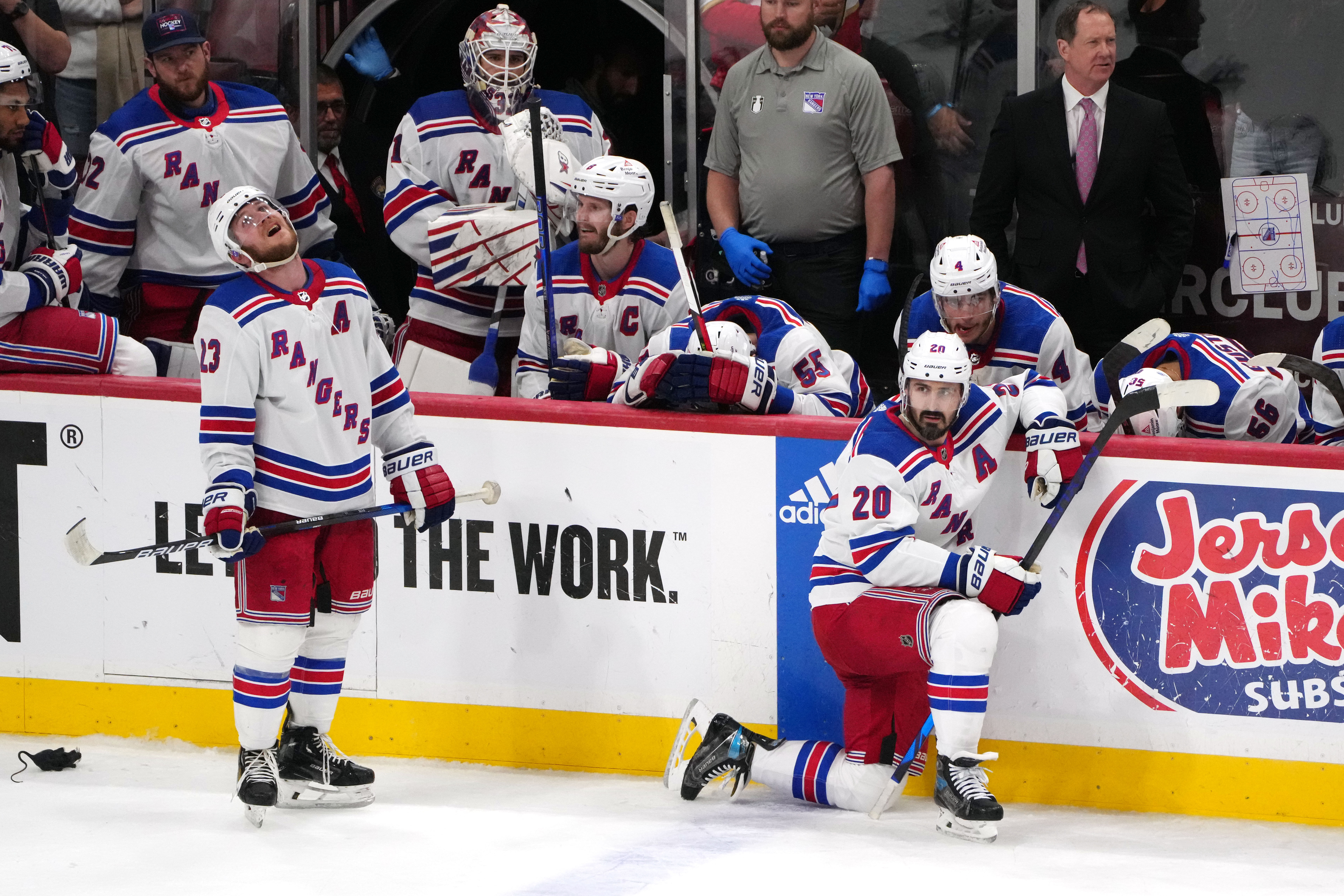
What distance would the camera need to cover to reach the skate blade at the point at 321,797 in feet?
13.4

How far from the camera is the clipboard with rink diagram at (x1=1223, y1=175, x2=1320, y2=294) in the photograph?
5328mm

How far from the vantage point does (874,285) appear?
5164 mm

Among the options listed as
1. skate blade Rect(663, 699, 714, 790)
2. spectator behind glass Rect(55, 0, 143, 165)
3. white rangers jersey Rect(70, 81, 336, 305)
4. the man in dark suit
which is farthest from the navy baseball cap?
skate blade Rect(663, 699, 714, 790)

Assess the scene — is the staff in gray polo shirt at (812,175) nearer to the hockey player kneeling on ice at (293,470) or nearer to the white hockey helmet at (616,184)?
the white hockey helmet at (616,184)

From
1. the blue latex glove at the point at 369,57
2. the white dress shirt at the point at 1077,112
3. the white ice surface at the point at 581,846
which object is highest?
the blue latex glove at the point at 369,57

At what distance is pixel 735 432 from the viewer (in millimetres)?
A: 4156

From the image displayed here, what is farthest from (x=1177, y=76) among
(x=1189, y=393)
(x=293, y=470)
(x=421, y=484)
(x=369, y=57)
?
(x=293, y=470)

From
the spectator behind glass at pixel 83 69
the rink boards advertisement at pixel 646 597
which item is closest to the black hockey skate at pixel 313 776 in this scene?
the rink boards advertisement at pixel 646 597

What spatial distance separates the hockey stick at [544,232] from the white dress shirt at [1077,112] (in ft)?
4.83

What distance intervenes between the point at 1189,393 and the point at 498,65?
7.10 feet

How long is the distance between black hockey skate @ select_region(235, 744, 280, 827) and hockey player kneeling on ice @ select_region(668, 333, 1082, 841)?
934 mm

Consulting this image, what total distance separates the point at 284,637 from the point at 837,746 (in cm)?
128

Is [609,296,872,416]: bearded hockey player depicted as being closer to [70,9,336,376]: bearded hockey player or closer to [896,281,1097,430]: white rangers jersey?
[896,281,1097,430]: white rangers jersey

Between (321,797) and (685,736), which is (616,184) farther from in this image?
(321,797)
